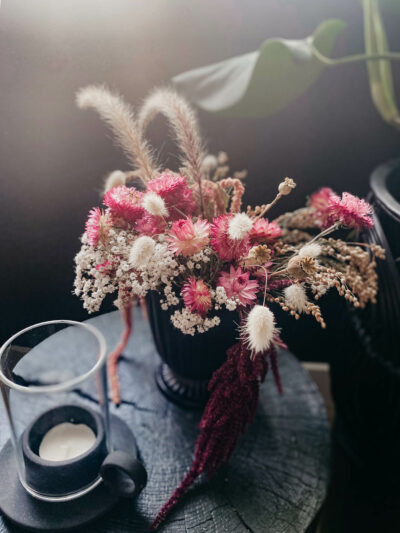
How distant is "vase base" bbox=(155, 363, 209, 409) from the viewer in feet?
2.87

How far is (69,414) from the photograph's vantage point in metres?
0.76

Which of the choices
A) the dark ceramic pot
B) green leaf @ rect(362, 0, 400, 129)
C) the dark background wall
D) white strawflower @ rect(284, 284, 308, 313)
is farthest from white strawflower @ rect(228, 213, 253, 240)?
green leaf @ rect(362, 0, 400, 129)

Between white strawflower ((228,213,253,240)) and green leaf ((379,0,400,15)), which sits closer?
white strawflower ((228,213,253,240))

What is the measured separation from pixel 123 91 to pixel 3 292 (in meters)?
0.54

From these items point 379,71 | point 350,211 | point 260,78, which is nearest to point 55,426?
point 350,211

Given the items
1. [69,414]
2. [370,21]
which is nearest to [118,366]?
[69,414]

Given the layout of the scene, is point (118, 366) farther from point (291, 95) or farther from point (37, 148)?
point (291, 95)

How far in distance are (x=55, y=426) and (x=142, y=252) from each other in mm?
371

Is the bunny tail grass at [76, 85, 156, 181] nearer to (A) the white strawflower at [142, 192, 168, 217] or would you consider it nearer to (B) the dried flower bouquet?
(B) the dried flower bouquet

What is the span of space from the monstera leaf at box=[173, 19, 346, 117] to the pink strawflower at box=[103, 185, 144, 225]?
367mm

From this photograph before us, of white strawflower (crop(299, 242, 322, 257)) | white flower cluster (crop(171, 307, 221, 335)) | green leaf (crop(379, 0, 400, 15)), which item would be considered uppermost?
green leaf (crop(379, 0, 400, 15))

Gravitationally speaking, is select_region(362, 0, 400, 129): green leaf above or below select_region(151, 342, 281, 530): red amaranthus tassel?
above

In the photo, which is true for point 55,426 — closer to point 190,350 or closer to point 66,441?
point 66,441

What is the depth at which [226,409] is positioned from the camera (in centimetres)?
69
